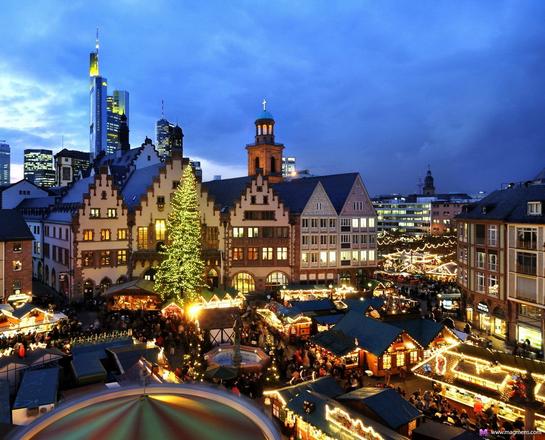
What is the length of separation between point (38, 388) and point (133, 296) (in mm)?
21915

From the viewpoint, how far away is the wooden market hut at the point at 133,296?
3884 cm

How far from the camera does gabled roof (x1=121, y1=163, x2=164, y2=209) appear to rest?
164ft

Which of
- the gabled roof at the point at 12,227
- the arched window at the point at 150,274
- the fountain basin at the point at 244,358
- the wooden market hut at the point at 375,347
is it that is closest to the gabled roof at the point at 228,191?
the arched window at the point at 150,274

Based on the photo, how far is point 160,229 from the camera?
4791 centimetres

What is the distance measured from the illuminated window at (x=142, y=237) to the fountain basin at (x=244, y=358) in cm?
2393

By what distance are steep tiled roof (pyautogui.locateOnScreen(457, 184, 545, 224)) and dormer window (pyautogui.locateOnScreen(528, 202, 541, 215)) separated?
0.83 ft

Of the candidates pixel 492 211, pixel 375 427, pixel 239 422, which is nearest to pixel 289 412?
pixel 375 427

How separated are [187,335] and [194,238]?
12042mm

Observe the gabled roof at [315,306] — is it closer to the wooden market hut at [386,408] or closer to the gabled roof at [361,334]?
the gabled roof at [361,334]

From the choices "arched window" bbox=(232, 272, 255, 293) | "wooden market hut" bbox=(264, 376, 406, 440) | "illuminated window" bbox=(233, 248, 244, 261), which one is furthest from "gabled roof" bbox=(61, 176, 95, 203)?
"wooden market hut" bbox=(264, 376, 406, 440)

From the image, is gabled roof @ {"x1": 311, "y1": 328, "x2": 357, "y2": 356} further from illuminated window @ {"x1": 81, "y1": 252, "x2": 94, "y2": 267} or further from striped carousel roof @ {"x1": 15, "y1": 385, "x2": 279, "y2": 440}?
illuminated window @ {"x1": 81, "y1": 252, "x2": 94, "y2": 267}

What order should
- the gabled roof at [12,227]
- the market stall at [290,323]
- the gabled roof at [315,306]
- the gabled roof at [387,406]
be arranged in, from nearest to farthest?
1. the gabled roof at [387,406]
2. the market stall at [290,323]
3. the gabled roof at [315,306]
4. the gabled roof at [12,227]

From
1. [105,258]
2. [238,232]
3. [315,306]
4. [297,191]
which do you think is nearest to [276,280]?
[238,232]

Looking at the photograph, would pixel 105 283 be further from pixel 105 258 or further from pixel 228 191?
pixel 228 191
